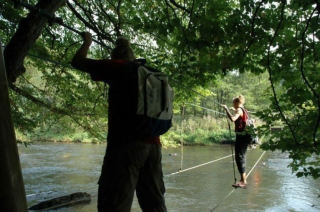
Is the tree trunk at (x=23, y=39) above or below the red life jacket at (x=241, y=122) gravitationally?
above

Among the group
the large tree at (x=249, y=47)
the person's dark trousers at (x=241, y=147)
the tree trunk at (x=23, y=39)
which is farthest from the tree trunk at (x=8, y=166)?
the person's dark trousers at (x=241, y=147)

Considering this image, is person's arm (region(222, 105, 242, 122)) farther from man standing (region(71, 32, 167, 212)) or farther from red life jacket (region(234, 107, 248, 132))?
man standing (region(71, 32, 167, 212))

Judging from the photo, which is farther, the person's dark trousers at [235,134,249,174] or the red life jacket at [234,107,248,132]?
the person's dark trousers at [235,134,249,174]

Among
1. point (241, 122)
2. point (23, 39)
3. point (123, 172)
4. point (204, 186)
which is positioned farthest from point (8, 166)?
point (204, 186)

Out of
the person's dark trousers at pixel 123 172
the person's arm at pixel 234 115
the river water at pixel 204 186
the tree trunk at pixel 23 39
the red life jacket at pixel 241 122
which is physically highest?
the tree trunk at pixel 23 39

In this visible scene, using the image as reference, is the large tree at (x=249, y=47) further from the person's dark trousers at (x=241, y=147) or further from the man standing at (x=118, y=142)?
the person's dark trousers at (x=241, y=147)

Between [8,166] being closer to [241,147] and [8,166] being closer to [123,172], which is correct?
[123,172]

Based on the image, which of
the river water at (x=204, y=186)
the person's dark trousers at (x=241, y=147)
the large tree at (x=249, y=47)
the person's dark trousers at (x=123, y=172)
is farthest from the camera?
the river water at (x=204, y=186)

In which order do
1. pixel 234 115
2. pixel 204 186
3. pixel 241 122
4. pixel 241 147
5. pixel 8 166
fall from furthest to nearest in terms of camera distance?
pixel 204 186 < pixel 241 147 < pixel 241 122 < pixel 234 115 < pixel 8 166

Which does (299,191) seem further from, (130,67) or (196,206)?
(130,67)

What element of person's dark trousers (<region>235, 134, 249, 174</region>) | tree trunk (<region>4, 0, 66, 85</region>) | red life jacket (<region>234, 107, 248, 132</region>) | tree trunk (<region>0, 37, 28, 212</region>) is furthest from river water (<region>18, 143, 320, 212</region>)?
tree trunk (<region>0, 37, 28, 212</region>)

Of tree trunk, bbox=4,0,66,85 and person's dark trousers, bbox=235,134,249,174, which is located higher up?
tree trunk, bbox=4,0,66,85

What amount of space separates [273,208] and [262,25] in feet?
12.6

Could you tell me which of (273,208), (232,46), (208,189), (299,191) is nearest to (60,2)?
(232,46)
